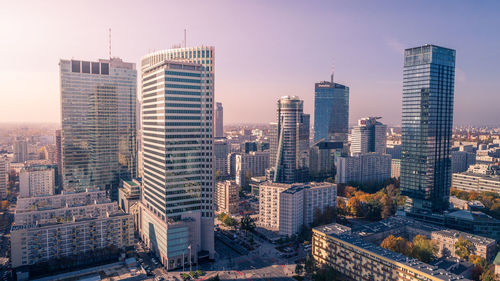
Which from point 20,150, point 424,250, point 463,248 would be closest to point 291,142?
point 424,250

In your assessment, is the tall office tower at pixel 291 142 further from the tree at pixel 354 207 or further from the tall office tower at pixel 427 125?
the tall office tower at pixel 427 125

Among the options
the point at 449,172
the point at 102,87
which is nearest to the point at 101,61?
the point at 102,87

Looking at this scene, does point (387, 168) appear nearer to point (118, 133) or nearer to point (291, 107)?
point (291, 107)

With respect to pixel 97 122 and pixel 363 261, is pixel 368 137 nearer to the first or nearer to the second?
pixel 363 261

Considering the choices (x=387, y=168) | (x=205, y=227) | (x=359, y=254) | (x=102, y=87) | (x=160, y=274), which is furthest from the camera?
(x=387, y=168)

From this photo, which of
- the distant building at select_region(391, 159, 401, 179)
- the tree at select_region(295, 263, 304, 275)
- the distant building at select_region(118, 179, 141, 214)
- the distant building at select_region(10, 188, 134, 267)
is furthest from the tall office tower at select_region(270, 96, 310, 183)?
the distant building at select_region(10, 188, 134, 267)

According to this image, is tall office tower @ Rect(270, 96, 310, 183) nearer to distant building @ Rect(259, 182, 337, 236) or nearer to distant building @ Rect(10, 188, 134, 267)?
distant building @ Rect(259, 182, 337, 236)
